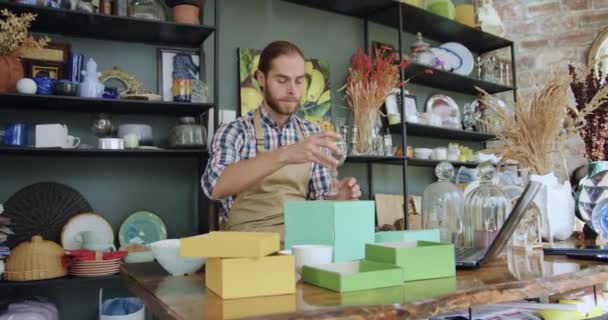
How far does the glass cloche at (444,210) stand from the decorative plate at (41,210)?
1.95m

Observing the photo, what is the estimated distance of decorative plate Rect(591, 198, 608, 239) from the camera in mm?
1608

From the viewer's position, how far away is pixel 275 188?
2371 millimetres

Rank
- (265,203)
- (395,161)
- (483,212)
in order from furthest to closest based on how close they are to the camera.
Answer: (395,161), (265,203), (483,212)

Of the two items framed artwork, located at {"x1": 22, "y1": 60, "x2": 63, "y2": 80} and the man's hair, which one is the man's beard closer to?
the man's hair

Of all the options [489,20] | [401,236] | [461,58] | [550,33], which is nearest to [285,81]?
[401,236]

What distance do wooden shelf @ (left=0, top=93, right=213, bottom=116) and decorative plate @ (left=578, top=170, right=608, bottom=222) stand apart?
190cm

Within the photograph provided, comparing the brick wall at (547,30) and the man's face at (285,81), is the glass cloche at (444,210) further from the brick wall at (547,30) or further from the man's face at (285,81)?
the brick wall at (547,30)

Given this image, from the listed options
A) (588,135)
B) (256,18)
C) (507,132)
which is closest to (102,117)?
(256,18)

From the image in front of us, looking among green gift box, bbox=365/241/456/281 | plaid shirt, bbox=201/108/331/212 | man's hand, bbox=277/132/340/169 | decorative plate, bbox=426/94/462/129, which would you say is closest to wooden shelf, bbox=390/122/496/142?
decorative plate, bbox=426/94/462/129

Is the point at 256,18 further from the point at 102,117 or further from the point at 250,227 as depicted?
the point at 250,227

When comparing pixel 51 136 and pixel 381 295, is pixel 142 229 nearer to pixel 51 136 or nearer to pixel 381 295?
pixel 51 136

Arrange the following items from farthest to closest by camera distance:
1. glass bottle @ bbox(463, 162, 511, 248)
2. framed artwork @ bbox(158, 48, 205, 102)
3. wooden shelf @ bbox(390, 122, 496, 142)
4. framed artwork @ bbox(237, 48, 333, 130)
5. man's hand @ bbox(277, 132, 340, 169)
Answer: wooden shelf @ bbox(390, 122, 496, 142), framed artwork @ bbox(237, 48, 333, 130), framed artwork @ bbox(158, 48, 205, 102), glass bottle @ bbox(463, 162, 511, 248), man's hand @ bbox(277, 132, 340, 169)

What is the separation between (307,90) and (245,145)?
1.29 metres

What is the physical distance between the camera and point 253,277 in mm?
803
